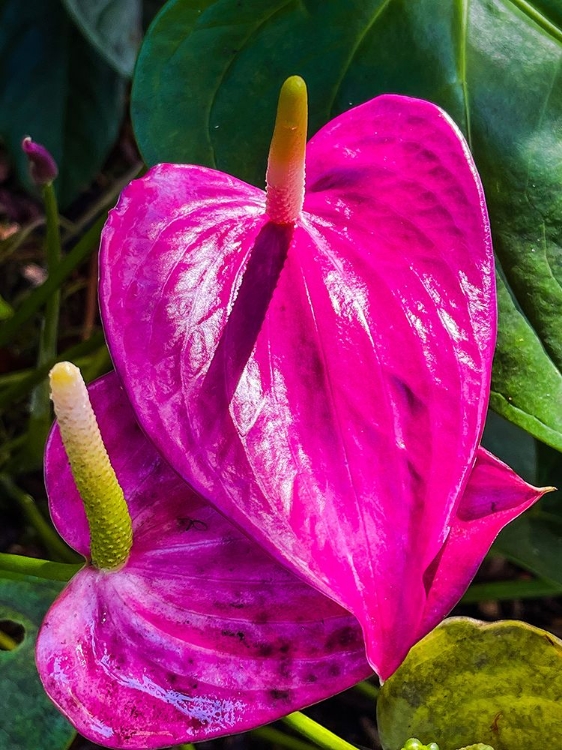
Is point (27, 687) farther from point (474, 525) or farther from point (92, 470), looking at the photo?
point (474, 525)

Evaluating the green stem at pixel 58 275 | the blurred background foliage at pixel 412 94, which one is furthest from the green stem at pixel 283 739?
the green stem at pixel 58 275

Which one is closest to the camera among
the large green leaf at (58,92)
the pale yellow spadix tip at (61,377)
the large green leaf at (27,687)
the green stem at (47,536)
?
the pale yellow spadix tip at (61,377)

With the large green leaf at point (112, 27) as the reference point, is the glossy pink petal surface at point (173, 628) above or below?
below

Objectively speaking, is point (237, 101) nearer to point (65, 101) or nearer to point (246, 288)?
point (246, 288)

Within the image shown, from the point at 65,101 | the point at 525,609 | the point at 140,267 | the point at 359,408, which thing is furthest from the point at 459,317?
the point at 65,101

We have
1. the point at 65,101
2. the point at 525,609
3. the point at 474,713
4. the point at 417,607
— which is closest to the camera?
the point at 417,607

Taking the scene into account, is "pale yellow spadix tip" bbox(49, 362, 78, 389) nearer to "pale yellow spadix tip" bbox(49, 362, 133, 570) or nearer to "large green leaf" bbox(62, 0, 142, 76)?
"pale yellow spadix tip" bbox(49, 362, 133, 570)

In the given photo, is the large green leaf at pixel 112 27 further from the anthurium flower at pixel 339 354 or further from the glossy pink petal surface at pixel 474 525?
the glossy pink petal surface at pixel 474 525
